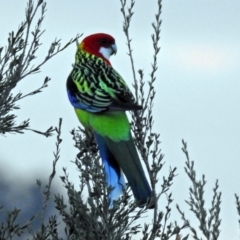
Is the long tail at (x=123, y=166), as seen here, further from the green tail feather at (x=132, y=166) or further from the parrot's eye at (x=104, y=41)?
the parrot's eye at (x=104, y=41)

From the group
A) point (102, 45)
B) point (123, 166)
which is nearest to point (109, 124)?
point (123, 166)

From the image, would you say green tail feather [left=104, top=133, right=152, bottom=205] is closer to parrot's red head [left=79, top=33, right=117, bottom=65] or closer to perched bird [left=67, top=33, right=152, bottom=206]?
perched bird [left=67, top=33, right=152, bottom=206]

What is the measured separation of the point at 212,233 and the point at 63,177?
1.01m

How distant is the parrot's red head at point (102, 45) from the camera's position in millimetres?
8617

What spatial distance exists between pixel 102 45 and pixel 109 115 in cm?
151

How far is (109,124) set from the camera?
23.7 feet

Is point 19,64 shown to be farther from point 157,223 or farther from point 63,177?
point 157,223

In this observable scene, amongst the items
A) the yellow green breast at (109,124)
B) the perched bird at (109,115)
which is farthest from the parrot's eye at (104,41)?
the yellow green breast at (109,124)

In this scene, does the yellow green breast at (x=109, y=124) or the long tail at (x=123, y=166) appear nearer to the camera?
the long tail at (x=123, y=166)

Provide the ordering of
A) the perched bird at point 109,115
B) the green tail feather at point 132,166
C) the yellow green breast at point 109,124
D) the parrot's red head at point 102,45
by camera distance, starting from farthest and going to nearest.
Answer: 1. the parrot's red head at point 102,45
2. the yellow green breast at point 109,124
3. the perched bird at point 109,115
4. the green tail feather at point 132,166

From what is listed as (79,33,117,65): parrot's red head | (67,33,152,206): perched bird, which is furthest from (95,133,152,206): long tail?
(79,33,117,65): parrot's red head

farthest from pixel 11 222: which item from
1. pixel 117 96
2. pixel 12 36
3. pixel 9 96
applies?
pixel 117 96

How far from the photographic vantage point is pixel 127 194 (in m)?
5.62

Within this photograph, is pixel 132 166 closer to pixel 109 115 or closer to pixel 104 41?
pixel 109 115
